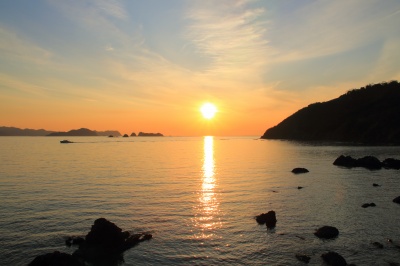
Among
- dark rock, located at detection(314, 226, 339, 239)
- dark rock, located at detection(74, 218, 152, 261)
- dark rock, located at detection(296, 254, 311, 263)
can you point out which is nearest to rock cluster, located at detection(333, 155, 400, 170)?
dark rock, located at detection(314, 226, 339, 239)

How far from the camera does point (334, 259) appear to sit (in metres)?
19.1

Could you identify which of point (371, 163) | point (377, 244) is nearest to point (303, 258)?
point (377, 244)

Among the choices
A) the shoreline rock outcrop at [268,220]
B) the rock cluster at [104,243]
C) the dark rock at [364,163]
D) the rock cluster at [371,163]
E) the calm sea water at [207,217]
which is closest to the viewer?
the rock cluster at [104,243]

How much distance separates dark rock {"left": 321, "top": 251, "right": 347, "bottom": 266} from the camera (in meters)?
18.8

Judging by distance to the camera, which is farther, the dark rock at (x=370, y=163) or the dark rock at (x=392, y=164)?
the dark rock at (x=370, y=163)

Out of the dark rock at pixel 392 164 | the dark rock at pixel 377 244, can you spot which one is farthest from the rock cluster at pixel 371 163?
the dark rock at pixel 377 244

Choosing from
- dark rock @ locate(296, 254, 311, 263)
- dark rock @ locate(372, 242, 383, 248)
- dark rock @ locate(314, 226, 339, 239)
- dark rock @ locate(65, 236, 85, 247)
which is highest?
dark rock @ locate(314, 226, 339, 239)

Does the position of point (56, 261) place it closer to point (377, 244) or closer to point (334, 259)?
point (334, 259)

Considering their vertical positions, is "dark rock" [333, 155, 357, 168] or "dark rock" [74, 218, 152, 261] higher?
"dark rock" [333, 155, 357, 168]

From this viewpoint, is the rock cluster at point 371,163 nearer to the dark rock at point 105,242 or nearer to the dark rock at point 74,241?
the dark rock at point 105,242

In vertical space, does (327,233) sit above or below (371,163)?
below

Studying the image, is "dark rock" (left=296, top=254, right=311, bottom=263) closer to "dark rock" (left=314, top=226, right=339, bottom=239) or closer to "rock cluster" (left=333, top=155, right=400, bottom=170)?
"dark rock" (left=314, top=226, right=339, bottom=239)

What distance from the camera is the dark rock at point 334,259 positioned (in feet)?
61.8

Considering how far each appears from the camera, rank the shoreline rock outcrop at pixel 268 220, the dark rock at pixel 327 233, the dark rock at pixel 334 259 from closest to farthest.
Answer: the dark rock at pixel 334 259 < the dark rock at pixel 327 233 < the shoreline rock outcrop at pixel 268 220
